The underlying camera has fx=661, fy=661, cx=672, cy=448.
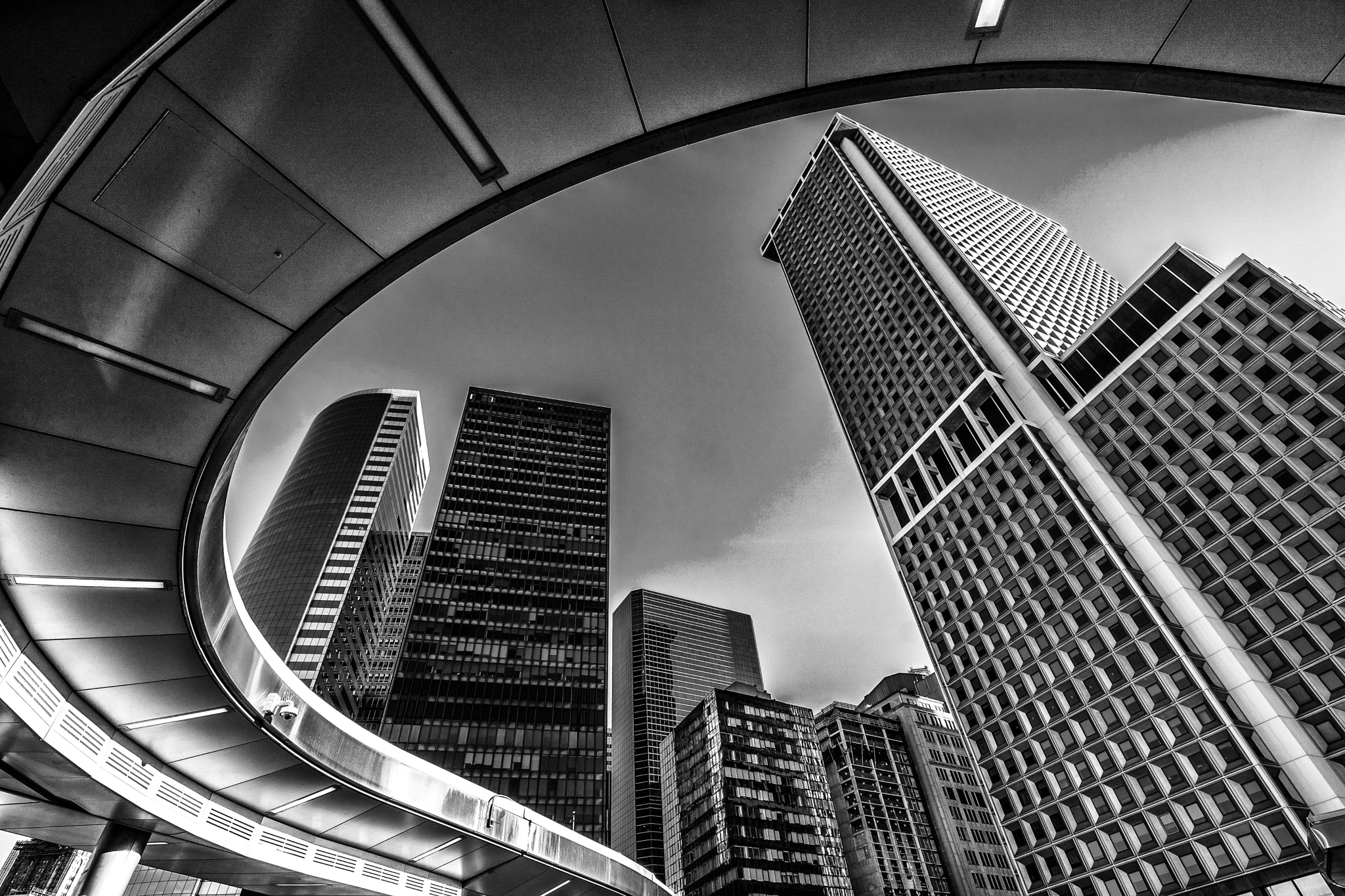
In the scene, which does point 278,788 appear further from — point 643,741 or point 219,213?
point 643,741

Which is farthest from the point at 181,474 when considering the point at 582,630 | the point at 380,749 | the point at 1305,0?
the point at 582,630

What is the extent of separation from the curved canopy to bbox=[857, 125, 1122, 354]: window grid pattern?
73962mm

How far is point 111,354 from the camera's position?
5.88 meters

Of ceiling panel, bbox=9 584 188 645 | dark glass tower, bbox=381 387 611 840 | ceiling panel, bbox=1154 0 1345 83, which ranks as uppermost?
dark glass tower, bbox=381 387 611 840

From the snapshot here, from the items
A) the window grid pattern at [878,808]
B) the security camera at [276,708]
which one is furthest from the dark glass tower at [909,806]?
the security camera at [276,708]

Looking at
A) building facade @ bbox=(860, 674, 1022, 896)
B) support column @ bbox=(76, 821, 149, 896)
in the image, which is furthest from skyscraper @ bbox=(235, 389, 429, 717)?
support column @ bbox=(76, 821, 149, 896)

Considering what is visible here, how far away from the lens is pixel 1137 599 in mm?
51906

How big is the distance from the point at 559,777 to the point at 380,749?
280ft

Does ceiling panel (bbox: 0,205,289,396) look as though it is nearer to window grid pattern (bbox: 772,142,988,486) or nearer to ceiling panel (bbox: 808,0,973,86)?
ceiling panel (bbox: 808,0,973,86)

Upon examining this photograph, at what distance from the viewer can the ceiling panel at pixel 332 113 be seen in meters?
4.38

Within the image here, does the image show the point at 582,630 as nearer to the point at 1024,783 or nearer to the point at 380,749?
the point at 1024,783

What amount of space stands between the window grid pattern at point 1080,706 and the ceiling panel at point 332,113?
58.1 metres

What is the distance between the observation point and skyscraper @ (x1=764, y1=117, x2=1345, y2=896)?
43938mm

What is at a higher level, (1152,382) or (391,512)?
(391,512)
